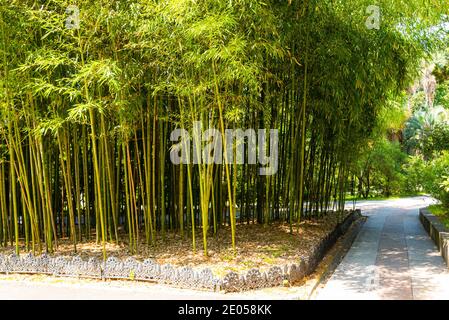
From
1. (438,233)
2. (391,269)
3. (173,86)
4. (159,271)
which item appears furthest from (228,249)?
(438,233)

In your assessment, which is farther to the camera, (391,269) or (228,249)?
(228,249)

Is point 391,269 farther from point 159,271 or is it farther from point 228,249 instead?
point 159,271

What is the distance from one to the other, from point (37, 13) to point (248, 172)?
3523mm

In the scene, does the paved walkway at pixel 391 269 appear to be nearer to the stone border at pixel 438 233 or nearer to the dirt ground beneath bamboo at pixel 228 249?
the stone border at pixel 438 233

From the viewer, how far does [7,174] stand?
22.1 feet

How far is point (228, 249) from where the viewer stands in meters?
5.35

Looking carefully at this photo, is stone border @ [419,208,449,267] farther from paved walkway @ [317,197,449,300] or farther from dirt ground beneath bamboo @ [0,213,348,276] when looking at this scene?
dirt ground beneath bamboo @ [0,213,348,276]

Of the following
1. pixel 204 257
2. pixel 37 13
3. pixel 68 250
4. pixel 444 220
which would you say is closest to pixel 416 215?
pixel 444 220

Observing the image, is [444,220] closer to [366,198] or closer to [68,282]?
[68,282]

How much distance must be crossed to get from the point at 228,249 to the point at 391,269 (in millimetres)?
1655

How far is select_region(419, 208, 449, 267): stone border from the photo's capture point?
17.0 ft

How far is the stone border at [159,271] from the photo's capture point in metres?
4.18

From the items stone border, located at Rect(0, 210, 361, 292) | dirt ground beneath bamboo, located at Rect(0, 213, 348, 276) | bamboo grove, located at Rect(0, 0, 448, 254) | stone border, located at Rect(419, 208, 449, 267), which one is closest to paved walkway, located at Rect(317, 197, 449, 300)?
stone border, located at Rect(419, 208, 449, 267)

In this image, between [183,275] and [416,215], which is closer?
[183,275]
